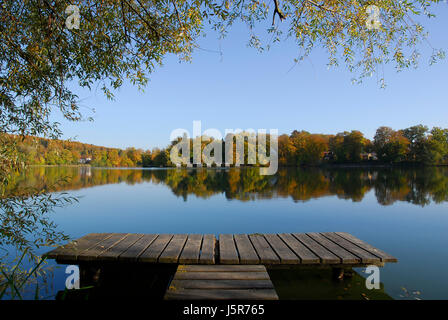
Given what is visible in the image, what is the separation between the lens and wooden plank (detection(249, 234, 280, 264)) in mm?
2953

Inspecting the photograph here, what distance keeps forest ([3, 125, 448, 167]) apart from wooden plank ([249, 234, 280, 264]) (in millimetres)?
45701

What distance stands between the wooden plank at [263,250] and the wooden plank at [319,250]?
1.73ft

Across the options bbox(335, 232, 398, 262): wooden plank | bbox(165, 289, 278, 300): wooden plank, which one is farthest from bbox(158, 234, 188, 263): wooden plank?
bbox(335, 232, 398, 262): wooden plank

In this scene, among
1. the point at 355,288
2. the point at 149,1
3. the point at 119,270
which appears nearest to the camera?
the point at 355,288

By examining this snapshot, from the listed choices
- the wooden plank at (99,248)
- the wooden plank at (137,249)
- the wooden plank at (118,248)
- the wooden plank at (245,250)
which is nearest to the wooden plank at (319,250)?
the wooden plank at (245,250)

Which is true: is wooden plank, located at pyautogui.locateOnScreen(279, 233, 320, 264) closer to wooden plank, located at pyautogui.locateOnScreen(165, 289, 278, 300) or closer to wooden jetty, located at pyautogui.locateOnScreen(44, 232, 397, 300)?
wooden jetty, located at pyautogui.locateOnScreen(44, 232, 397, 300)

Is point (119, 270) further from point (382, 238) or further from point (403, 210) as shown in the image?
point (403, 210)

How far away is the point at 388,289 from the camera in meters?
3.35

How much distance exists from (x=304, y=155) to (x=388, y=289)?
6115 centimetres

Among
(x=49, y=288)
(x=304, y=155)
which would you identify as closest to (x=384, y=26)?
(x=49, y=288)

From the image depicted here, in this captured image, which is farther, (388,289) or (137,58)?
(137,58)

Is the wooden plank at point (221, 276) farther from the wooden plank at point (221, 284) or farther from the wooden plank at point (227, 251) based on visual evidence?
the wooden plank at point (227, 251)

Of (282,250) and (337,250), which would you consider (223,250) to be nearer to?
(282,250)

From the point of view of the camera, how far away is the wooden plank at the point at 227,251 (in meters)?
2.96
